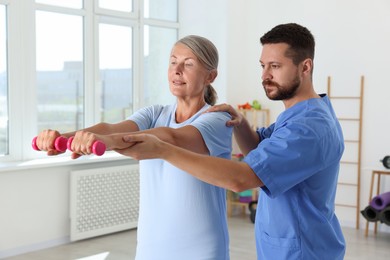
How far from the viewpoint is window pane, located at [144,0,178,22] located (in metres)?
6.64

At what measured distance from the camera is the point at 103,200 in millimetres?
5703

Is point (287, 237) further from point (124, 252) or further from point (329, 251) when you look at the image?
point (124, 252)

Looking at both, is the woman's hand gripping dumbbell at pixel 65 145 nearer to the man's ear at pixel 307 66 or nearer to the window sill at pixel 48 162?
the man's ear at pixel 307 66

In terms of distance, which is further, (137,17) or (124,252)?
(137,17)

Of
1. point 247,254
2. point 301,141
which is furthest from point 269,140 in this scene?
point 247,254

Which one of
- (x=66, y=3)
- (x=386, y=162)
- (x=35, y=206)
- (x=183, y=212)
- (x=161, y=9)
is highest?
(x=161, y=9)

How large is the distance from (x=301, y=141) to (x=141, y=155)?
1.60ft

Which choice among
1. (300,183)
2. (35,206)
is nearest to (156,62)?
(35,206)

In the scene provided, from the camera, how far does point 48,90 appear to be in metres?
5.56

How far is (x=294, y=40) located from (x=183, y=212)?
2.17ft

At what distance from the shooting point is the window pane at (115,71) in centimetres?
612

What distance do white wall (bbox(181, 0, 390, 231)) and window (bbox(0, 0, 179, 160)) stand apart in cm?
73

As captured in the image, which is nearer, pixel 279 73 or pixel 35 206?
pixel 279 73

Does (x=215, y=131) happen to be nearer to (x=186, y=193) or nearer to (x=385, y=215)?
(x=186, y=193)
